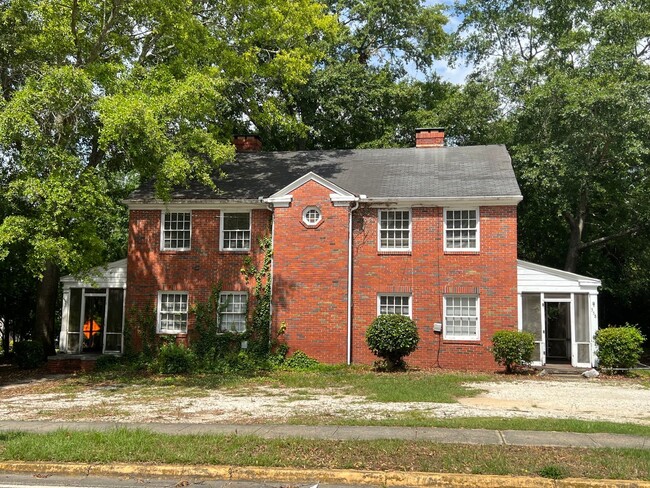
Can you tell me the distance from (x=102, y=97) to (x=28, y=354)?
32.3ft

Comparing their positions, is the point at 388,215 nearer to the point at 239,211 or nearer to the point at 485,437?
the point at 239,211

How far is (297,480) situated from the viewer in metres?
7.48

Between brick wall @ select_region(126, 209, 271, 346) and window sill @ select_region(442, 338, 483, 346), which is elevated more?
brick wall @ select_region(126, 209, 271, 346)

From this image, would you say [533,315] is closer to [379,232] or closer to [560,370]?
[560,370]

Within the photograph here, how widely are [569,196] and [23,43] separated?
21.3 metres

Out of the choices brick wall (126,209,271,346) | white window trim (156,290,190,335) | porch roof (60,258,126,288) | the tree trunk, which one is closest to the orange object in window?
the tree trunk

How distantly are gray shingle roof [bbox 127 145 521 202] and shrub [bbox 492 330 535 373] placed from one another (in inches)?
174

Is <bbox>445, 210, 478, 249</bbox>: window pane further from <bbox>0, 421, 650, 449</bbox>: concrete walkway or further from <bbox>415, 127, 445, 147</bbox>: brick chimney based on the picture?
<bbox>0, 421, 650, 449</bbox>: concrete walkway

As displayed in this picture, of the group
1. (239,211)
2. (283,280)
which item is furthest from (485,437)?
(239,211)

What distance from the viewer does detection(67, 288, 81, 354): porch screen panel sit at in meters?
22.0

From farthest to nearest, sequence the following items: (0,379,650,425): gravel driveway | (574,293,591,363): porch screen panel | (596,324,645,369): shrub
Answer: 1. (574,293,591,363): porch screen panel
2. (596,324,645,369): shrub
3. (0,379,650,425): gravel driveway

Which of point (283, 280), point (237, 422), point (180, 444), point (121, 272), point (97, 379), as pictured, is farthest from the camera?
point (121, 272)

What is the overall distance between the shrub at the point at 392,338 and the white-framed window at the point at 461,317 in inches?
56.4

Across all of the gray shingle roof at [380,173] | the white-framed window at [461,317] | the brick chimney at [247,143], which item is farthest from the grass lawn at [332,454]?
the brick chimney at [247,143]
